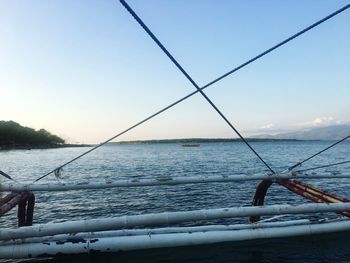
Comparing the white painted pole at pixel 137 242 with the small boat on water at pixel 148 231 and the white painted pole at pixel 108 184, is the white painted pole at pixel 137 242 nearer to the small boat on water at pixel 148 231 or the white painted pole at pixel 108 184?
the small boat on water at pixel 148 231

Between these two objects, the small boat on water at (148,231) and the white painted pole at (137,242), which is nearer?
the small boat on water at (148,231)

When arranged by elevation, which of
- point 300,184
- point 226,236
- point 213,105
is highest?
point 213,105

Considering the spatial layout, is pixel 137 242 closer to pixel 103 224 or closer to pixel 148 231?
pixel 148 231

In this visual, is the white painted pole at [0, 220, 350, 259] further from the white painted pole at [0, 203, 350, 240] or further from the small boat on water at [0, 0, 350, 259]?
the white painted pole at [0, 203, 350, 240]

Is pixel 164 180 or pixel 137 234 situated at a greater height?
pixel 164 180

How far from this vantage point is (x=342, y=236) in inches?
444

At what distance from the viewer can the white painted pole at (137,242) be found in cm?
771

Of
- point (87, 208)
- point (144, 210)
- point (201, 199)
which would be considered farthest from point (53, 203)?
point (201, 199)

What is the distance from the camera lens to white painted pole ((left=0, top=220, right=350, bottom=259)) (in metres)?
7.71

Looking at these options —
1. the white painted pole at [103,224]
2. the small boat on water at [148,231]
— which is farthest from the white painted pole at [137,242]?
the white painted pole at [103,224]

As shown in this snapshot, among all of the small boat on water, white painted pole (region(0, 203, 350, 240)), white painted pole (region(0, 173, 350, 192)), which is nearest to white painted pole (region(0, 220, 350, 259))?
the small boat on water

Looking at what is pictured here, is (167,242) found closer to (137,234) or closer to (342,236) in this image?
(137,234)

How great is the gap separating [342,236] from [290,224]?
2792 mm

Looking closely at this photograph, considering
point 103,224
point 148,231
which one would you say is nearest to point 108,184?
point 148,231
